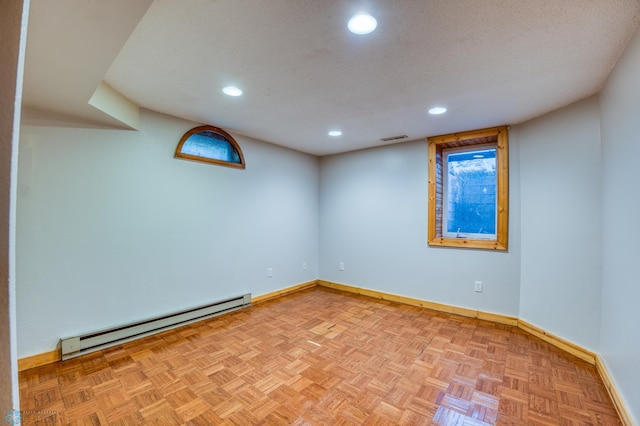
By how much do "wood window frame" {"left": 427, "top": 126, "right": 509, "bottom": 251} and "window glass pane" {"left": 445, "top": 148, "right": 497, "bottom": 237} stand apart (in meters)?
0.11

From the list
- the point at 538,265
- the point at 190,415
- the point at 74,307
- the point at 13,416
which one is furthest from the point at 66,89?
the point at 538,265

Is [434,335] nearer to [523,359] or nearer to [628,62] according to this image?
[523,359]

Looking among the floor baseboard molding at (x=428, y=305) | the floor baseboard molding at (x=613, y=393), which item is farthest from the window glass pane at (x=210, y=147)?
the floor baseboard molding at (x=613, y=393)

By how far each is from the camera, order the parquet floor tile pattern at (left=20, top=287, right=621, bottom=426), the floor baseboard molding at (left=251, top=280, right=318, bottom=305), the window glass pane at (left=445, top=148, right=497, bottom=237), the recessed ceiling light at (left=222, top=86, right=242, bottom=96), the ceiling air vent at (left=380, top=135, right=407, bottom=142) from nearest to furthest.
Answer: the parquet floor tile pattern at (left=20, top=287, right=621, bottom=426), the recessed ceiling light at (left=222, top=86, right=242, bottom=96), the window glass pane at (left=445, top=148, right=497, bottom=237), the ceiling air vent at (left=380, top=135, right=407, bottom=142), the floor baseboard molding at (left=251, top=280, right=318, bottom=305)

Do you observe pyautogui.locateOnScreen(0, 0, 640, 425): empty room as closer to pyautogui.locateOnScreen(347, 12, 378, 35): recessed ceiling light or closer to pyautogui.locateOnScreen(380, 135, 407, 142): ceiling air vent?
pyautogui.locateOnScreen(347, 12, 378, 35): recessed ceiling light

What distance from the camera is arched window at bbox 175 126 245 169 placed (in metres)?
2.93

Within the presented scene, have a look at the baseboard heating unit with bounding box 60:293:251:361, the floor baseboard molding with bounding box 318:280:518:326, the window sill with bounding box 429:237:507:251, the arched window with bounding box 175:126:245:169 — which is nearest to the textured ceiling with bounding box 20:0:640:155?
the arched window with bounding box 175:126:245:169

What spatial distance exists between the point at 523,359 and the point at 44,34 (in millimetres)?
3704

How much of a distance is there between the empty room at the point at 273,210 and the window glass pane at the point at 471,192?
0.02 m

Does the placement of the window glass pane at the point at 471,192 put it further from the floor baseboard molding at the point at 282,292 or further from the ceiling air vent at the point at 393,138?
the floor baseboard molding at the point at 282,292

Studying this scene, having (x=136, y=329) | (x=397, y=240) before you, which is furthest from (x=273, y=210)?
(x=136, y=329)

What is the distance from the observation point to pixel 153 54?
167cm

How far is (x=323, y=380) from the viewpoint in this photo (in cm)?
196

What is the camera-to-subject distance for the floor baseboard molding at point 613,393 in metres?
1.52
